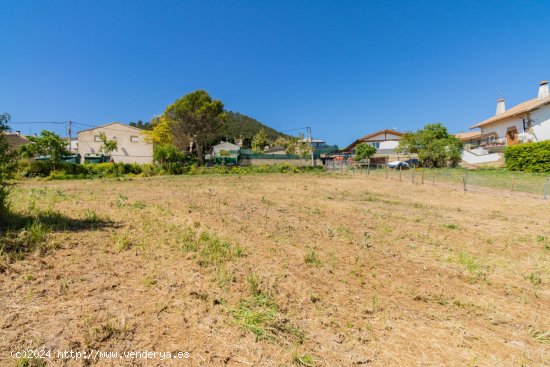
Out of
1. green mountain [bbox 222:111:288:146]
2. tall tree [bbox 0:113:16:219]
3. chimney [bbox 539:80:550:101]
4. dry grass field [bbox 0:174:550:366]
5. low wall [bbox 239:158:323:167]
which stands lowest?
dry grass field [bbox 0:174:550:366]

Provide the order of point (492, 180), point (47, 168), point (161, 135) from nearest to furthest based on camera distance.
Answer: point (492, 180) < point (47, 168) < point (161, 135)

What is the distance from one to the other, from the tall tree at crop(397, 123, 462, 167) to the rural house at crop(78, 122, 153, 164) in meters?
40.6

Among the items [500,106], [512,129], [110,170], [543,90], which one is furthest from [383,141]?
[110,170]

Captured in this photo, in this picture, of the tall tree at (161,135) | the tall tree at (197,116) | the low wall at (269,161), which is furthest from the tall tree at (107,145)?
the low wall at (269,161)

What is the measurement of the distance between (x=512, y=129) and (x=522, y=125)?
1954 millimetres

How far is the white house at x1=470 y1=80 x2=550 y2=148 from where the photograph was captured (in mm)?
31422

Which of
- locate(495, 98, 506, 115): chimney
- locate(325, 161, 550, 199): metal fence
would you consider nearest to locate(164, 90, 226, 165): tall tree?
locate(325, 161, 550, 199): metal fence

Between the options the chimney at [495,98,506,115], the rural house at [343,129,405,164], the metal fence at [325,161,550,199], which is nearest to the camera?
the metal fence at [325,161,550,199]

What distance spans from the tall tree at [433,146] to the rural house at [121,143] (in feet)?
133

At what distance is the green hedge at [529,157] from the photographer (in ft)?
84.5

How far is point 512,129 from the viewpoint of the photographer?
35.8 m

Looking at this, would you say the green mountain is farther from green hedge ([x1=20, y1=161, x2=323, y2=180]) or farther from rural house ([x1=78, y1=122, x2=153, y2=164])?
green hedge ([x1=20, y1=161, x2=323, y2=180])

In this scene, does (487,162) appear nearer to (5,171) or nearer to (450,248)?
(450,248)

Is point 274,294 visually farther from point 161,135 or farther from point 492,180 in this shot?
point 161,135
